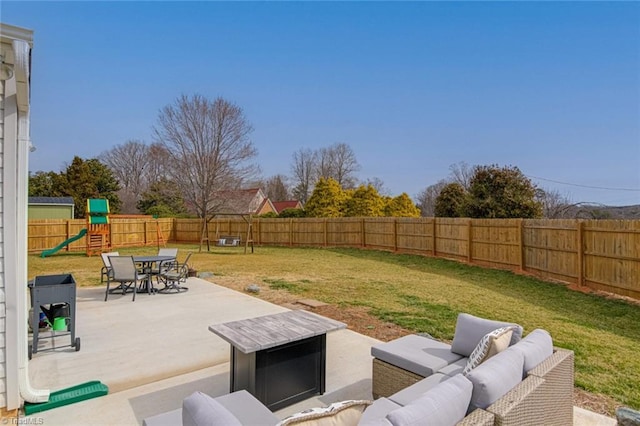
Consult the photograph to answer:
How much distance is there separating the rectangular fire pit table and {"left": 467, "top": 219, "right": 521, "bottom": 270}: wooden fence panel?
9.27 meters

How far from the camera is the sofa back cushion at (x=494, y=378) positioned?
5.74 feet

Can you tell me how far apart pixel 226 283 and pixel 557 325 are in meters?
6.92

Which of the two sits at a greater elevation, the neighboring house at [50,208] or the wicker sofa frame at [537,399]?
the neighboring house at [50,208]

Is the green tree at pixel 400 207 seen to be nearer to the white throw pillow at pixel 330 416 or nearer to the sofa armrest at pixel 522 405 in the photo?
the sofa armrest at pixel 522 405

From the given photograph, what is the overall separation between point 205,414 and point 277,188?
4123cm

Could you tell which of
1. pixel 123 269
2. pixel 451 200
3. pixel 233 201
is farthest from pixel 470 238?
pixel 233 201

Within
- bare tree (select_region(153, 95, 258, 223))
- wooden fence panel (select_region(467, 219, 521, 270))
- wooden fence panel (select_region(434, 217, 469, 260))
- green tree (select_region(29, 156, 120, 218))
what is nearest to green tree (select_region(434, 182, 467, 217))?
wooden fence panel (select_region(434, 217, 469, 260))

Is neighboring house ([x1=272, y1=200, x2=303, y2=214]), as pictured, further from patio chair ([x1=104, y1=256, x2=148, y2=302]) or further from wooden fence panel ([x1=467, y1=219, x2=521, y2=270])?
patio chair ([x1=104, y1=256, x2=148, y2=302])

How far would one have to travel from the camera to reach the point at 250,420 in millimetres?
1935

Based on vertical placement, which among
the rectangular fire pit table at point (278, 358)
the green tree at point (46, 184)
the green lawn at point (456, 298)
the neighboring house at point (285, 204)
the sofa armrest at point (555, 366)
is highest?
the green tree at point (46, 184)

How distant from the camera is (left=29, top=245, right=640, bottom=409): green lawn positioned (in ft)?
13.5

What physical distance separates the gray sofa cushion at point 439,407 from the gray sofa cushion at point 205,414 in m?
0.64

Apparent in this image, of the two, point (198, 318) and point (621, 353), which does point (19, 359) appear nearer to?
point (198, 318)

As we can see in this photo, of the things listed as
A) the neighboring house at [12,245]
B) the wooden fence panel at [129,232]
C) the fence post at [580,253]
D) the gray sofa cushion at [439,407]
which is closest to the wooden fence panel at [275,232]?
the wooden fence panel at [129,232]
